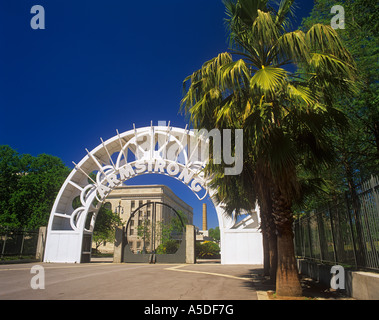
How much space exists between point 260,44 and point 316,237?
8517 millimetres

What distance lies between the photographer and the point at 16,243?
2462 cm

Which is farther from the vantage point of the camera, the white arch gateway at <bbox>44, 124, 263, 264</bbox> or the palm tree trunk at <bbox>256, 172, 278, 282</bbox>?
the white arch gateway at <bbox>44, 124, 263, 264</bbox>

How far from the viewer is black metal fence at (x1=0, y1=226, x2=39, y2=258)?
915 inches

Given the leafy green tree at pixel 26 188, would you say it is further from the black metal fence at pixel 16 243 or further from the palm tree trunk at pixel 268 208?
the palm tree trunk at pixel 268 208

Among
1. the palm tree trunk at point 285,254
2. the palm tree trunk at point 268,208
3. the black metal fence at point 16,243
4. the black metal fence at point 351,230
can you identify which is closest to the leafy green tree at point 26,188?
the black metal fence at point 16,243

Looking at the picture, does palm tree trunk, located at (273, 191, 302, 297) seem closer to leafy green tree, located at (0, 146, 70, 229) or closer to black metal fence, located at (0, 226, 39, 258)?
black metal fence, located at (0, 226, 39, 258)

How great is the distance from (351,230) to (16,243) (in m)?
26.4

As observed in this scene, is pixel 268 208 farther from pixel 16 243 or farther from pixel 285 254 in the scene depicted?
pixel 16 243

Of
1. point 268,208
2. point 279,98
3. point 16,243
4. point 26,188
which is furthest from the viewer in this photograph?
point 26,188

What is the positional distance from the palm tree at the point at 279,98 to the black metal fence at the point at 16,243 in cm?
2231

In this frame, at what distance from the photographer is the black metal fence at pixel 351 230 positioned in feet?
22.5

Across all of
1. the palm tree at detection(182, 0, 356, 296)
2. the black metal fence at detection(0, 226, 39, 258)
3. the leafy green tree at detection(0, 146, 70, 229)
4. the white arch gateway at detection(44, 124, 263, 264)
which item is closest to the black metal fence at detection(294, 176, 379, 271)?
the palm tree at detection(182, 0, 356, 296)

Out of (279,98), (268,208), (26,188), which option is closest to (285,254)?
(268,208)
